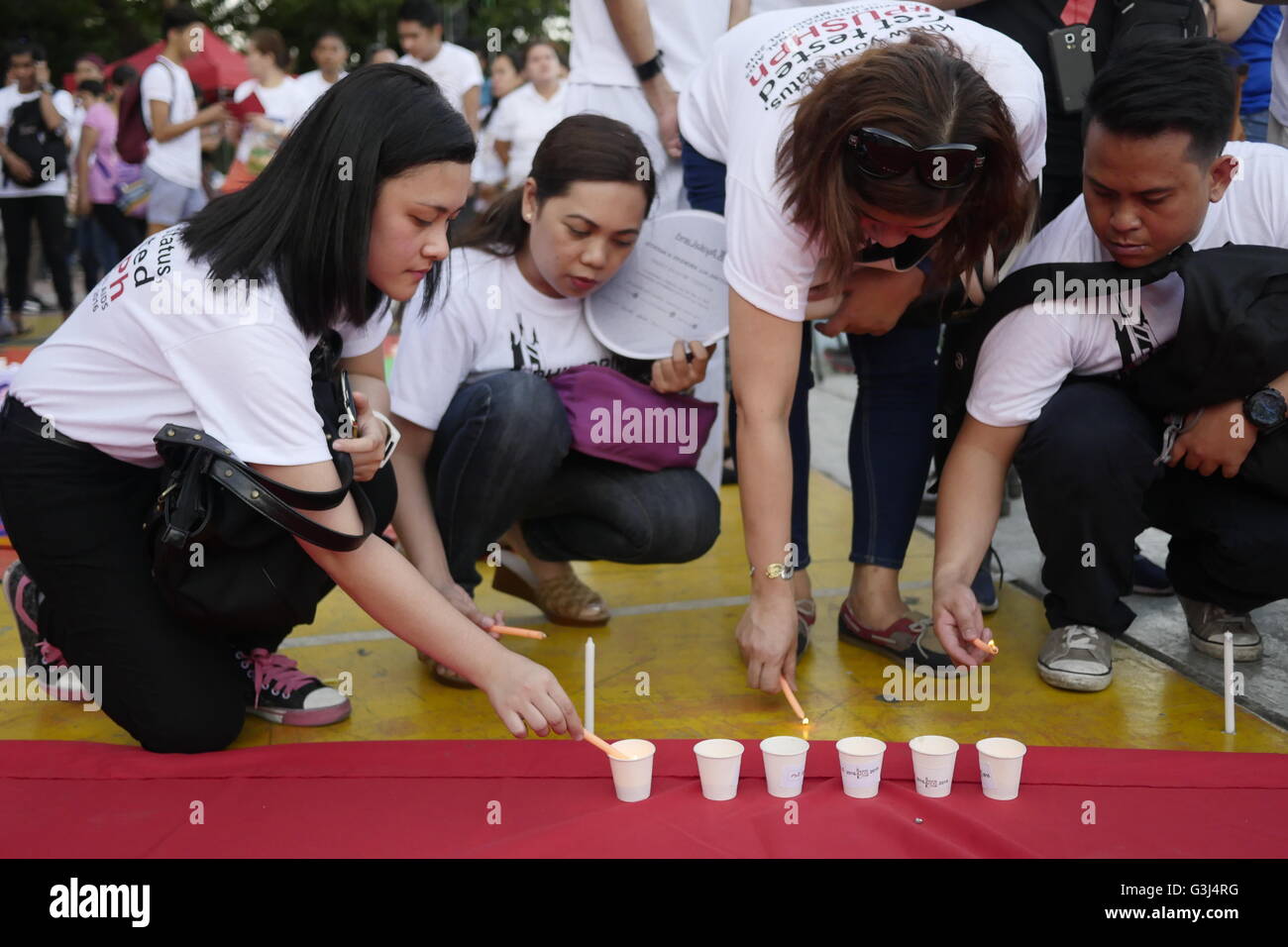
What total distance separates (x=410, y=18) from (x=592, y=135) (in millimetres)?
5063

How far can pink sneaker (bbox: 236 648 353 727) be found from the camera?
2484mm

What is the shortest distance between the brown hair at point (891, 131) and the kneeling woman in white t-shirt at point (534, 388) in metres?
0.59

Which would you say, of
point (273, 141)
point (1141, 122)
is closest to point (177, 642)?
point (1141, 122)

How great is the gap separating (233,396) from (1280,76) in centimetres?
332

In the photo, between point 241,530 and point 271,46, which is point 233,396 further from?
point 271,46

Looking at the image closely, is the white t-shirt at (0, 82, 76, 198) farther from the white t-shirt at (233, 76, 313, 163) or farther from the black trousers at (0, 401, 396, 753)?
the black trousers at (0, 401, 396, 753)

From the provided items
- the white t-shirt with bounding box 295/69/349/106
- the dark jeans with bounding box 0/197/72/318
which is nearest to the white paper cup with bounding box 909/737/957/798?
the white t-shirt with bounding box 295/69/349/106

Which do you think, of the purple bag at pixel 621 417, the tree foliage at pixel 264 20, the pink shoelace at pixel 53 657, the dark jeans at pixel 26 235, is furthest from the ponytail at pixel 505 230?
the tree foliage at pixel 264 20

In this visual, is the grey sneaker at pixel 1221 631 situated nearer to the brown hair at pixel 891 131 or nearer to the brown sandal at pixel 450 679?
the brown hair at pixel 891 131

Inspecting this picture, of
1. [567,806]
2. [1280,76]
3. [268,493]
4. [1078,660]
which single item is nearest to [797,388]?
[1078,660]

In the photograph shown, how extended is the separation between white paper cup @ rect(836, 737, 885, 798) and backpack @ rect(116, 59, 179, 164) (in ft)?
22.0

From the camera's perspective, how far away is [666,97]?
3270mm

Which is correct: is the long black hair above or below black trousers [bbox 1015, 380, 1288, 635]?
above
